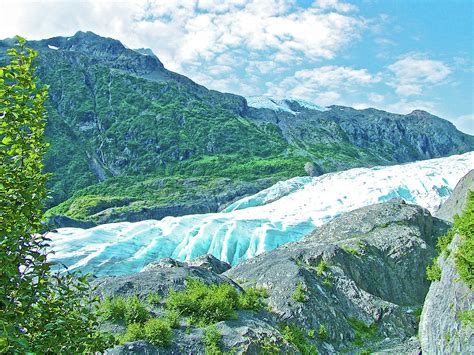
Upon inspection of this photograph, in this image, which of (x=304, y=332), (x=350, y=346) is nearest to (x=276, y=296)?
(x=304, y=332)

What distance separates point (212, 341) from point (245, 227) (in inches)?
2483

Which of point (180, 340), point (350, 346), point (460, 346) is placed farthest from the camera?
point (350, 346)

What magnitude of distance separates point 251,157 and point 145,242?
129 m

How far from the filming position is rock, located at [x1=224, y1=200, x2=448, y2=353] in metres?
20.1

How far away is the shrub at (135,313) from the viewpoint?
13.9 m

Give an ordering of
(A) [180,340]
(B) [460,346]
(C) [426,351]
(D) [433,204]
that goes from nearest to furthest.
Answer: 1. (A) [180,340]
2. (B) [460,346]
3. (C) [426,351]
4. (D) [433,204]

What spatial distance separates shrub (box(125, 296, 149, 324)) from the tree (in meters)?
7.66

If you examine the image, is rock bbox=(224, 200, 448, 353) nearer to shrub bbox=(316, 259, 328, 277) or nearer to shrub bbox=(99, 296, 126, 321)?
shrub bbox=(316, 259, 328, 277)

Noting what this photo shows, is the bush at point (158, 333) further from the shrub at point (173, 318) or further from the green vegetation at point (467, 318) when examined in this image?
the green vegetation at point (467, 318)

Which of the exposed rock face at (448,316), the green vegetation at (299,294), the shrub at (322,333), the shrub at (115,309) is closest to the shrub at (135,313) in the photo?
the shrub at (115,309)

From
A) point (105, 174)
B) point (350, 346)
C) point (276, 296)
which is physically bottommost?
point (350, 346)

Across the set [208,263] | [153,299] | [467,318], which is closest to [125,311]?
[153,299]

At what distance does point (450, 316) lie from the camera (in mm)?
15758

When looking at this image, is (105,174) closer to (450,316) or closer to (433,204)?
(433,204)
